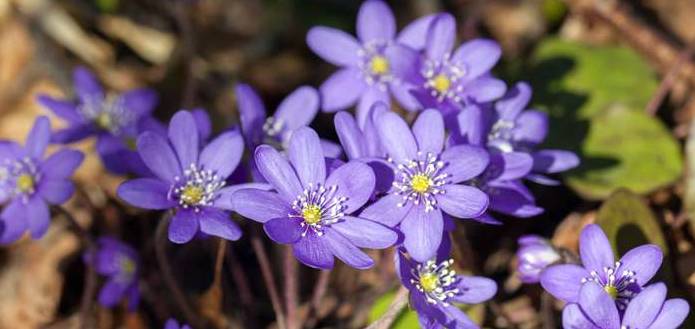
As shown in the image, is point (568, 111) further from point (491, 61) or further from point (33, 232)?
point (33, 232)

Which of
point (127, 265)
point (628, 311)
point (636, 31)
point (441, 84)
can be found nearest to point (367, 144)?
point (441, 84)

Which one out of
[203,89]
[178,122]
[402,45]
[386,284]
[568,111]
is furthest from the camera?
[203,89]

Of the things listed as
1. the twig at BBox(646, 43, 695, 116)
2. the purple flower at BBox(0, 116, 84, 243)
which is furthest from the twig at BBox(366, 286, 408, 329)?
the twig at BBox(646, 43, 695, 116)

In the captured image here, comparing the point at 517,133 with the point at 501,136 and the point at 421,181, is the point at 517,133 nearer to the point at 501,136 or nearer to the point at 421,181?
the point at 501,136

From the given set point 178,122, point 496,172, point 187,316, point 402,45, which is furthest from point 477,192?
point 187,316

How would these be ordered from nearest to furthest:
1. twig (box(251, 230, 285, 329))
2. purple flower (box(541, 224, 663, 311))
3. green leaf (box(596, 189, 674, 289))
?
purple flower (box(541, 224, 663, 311)) → twig (box(251, 230, 285, 329)) → green leaf (box(596, 189, 674, 289))

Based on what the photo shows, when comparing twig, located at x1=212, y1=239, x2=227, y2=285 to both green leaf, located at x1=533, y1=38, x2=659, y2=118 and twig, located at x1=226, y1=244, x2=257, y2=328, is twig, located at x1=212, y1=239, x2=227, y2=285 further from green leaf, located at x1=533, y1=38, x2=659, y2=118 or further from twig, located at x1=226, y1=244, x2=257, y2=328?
green leaf, located at x1=533, y1=38, x2=659, y2=118
